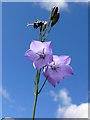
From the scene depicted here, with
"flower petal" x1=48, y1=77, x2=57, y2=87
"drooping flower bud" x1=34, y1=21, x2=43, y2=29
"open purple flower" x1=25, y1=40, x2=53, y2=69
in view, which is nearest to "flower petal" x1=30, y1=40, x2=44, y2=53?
"open purple flower" x1=25, y1=40, x2=53, y2=69

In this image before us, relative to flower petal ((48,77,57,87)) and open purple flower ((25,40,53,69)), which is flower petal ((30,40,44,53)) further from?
flower petal ((48,77,57,87))

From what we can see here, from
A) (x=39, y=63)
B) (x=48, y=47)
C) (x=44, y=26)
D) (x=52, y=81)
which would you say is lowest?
(x=52, y=81)

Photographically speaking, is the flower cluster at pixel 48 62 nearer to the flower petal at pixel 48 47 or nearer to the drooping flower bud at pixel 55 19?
the flower petal at pixel 48 47

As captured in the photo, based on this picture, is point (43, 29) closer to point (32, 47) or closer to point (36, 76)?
point (32, 47)

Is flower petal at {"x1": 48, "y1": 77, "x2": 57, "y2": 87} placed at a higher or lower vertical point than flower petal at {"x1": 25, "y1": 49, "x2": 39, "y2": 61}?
lower

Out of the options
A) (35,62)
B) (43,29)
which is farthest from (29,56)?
(43,29)

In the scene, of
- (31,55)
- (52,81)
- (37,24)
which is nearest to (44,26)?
(37,24)

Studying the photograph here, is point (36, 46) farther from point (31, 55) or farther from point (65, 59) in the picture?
point (65, 59)
